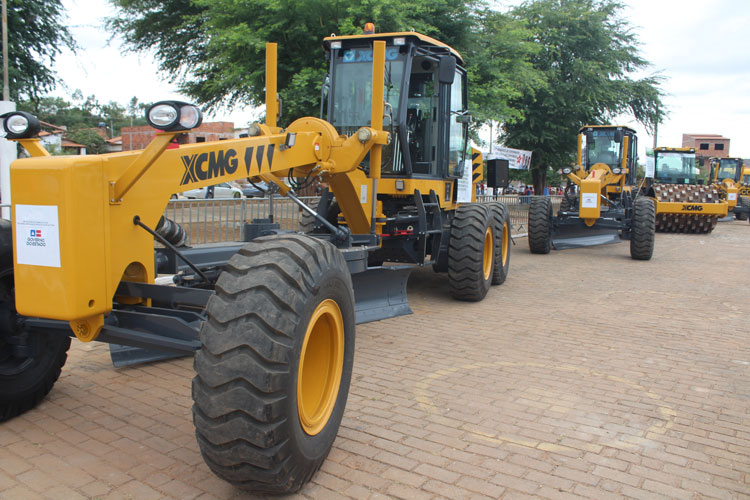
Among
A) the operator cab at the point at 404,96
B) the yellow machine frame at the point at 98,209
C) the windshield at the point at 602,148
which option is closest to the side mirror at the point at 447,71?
the operator cab at the point at 404,96

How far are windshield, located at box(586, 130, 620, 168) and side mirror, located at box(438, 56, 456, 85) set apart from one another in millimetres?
10880

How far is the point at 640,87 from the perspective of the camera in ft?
88.9

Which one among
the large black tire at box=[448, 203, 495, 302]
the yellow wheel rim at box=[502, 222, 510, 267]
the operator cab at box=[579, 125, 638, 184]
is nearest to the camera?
the large black tire at box=[448, 203, 495, 302]

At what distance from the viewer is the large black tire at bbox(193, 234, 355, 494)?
2.77 m

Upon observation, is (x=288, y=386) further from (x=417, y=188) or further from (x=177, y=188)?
(x=417, y=188)

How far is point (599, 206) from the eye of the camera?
13.4 metres

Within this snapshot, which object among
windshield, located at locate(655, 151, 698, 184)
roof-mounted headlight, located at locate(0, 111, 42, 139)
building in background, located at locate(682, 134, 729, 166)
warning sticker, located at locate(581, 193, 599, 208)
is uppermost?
building in background, located at locate(682, 134, 729, 166)

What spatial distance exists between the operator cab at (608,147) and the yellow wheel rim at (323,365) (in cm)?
1421

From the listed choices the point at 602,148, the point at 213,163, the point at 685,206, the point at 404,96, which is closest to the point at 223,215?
the point at 404,96

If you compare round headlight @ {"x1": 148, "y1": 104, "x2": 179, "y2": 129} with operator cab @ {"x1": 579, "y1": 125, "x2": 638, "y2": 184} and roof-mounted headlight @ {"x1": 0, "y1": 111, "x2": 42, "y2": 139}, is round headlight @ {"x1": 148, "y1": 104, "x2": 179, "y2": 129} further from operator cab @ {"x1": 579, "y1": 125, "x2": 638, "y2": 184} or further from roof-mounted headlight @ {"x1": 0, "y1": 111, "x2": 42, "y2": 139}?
operator cab @ {"x1": 579, "y1": 125, "x2": 638, "y2": 184}

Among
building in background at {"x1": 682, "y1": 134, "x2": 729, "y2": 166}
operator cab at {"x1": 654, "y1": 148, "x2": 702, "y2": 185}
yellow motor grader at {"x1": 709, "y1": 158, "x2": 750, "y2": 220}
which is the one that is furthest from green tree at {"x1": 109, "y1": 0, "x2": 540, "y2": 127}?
building in background at {"x1": 682, "y1": 134, "x2": 729, "y2": 166}

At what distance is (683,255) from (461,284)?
8.64 metres

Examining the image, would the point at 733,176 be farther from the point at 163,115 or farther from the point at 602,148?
the point at 163,115

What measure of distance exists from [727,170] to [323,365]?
31.2m
